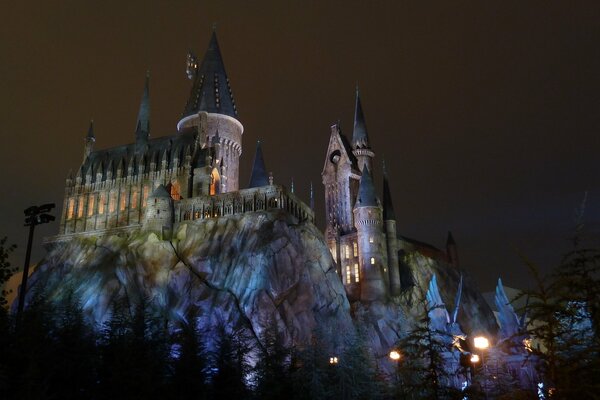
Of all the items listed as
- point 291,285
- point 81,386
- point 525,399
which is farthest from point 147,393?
point 291,285

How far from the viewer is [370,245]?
72.0m

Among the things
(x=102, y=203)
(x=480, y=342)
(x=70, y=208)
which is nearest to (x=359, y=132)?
(x=102, y=203)

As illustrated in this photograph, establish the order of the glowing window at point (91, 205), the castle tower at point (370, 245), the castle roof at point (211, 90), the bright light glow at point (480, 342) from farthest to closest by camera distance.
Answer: the castle roof at point (211, 90) → the glowing window at point (91, 205) → the castle tower at point (370, 245) → the bright light glow at point (480, 342)

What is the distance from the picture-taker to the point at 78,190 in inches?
2916

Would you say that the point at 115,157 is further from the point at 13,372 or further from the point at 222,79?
the point at 13,372

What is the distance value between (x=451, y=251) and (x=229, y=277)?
192 ft

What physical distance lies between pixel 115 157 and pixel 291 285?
34.0 m

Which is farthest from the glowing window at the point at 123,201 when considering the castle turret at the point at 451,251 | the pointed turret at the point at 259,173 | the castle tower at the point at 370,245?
the castle turret at the point at 451,251

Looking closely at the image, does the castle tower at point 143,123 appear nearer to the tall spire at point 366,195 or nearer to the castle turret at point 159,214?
the castle turret at point 159,214

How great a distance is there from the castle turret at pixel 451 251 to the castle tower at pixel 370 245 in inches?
1355

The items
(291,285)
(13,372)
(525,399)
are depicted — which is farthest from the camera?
(291,285)

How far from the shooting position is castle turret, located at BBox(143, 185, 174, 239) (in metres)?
64.9

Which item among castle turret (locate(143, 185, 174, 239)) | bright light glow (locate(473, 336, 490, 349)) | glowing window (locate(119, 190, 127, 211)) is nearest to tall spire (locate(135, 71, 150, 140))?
glowing window (locate(119, 190, 127, 211))

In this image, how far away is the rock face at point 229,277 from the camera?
55906 mm
